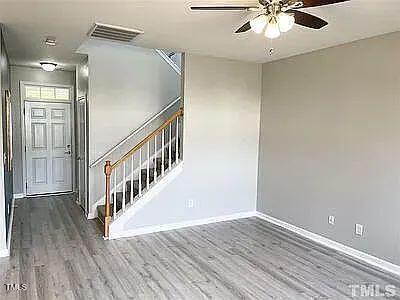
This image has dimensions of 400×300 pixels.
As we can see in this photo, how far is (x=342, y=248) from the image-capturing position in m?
4.07

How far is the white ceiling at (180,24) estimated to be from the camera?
280 cm

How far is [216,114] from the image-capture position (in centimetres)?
509

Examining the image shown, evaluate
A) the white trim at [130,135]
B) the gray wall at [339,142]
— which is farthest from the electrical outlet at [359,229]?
the white trim at [130,135]

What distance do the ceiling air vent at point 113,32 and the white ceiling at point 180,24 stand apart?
Answer: 0.33 ft

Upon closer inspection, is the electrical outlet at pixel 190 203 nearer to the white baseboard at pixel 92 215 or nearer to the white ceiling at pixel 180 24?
the white baseboard at pixel 92 215

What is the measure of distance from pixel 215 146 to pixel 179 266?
215cm

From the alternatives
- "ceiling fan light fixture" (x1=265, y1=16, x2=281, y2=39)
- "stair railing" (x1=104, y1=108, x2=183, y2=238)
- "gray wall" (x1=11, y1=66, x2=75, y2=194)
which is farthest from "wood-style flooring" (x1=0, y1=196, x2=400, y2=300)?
"ceiling fan light fixture" (x1=265, y1=16, x2=281, y2=39)

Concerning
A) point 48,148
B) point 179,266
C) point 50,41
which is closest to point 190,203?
point 179,266

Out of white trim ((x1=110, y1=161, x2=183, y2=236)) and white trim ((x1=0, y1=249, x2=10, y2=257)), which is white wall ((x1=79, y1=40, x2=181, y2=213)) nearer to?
white trim ((x1=110, y1=161, x2=183, y2=236))

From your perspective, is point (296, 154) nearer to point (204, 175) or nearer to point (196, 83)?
point (204, 175)

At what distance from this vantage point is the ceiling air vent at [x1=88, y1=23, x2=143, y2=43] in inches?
134

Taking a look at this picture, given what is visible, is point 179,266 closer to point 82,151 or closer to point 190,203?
point 190,203

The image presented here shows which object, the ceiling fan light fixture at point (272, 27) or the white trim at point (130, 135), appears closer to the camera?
the ceiling fan light fixture at point (272, 27)

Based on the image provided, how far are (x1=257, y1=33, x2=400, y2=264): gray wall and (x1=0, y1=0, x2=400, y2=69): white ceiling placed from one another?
1.04ft
